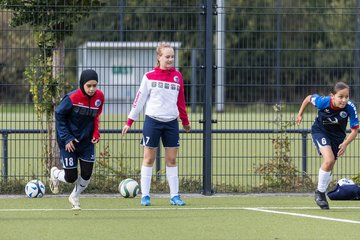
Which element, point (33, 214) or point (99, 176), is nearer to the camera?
point (33, 214)

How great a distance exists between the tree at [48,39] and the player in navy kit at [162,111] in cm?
201

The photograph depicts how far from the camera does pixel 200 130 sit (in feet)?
48.3

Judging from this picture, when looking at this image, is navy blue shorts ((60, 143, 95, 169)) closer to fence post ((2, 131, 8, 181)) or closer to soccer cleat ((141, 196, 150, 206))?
soccer cleat ((141, 196, 150, 206))

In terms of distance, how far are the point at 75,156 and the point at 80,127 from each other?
374 millimetres

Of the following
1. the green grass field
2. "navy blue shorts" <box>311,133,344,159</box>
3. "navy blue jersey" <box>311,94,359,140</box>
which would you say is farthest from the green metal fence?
"navy blue shorts" <box>311,133,344,159</box>

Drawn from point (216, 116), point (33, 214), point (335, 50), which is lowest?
point (33, 214)

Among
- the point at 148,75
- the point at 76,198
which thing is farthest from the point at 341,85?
the point at 76,198

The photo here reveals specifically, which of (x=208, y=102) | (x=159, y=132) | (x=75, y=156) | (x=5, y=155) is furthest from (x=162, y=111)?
(x=5, y=155)

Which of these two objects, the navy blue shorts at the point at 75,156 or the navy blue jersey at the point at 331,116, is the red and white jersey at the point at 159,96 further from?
the navy blue jersey at the point at 331,116

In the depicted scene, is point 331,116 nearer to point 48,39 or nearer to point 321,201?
point 321,201

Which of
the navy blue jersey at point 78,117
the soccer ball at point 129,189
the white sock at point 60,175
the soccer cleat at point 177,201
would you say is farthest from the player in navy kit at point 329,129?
the white sock at point 60,175

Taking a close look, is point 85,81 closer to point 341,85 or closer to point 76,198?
point 76,198

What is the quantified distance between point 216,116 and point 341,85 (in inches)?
126

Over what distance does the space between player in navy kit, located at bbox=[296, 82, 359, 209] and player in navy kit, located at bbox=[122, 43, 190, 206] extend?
1573 millimetres
